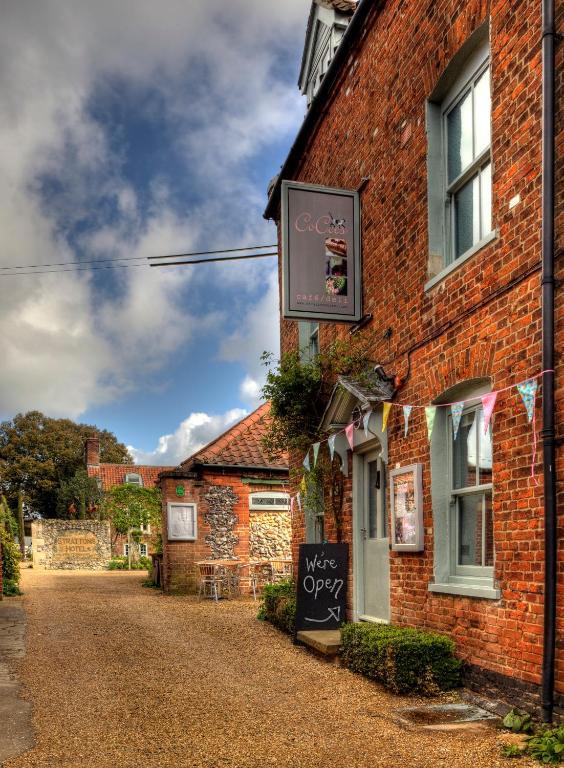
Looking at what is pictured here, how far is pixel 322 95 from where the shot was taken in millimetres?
11031

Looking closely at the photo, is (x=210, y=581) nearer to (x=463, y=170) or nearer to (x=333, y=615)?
(x=333, y=615)

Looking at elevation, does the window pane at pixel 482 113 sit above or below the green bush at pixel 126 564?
above

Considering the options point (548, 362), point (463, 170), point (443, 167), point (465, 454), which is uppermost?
point (443, 167)

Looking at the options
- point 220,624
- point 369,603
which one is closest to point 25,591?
point 220,624

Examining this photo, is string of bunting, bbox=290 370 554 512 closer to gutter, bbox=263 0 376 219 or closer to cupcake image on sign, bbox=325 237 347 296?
cupcake image on sign, bbox=325 237 347 296

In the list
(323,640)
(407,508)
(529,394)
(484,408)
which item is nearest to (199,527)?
(323,640)

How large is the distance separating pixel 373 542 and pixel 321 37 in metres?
8.44

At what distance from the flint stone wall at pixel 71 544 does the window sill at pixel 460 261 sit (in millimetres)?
34057

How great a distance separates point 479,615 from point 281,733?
1.92 meters

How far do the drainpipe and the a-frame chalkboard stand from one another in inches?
182

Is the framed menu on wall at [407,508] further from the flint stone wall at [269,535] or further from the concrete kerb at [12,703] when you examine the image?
the flint stone wall at [269,535]

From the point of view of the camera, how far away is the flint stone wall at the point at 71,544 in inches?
1497

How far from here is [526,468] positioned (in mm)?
5820

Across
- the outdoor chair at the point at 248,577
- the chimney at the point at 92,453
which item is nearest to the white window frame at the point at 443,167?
the outdoor chair at the point at 248,577
